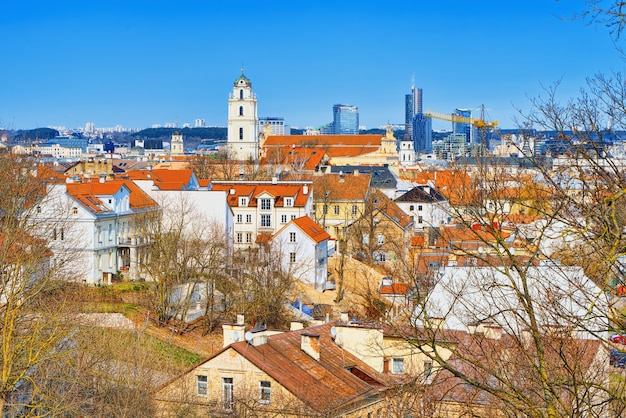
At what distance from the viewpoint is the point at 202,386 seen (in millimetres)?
21547

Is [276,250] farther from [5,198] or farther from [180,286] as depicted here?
[5,198]

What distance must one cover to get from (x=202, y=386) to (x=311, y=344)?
2.82m

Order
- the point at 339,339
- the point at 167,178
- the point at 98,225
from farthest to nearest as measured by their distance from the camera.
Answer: the point at 167,178
the point at 98,225
the point at 339,339

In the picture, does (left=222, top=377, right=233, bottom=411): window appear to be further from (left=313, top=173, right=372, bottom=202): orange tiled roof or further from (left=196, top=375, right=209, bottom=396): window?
(left=313, top=173, right=372, bottom=202): orange tiled roof

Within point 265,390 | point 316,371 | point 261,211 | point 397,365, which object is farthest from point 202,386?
point 261,211

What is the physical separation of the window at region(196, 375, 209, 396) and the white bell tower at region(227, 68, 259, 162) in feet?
338

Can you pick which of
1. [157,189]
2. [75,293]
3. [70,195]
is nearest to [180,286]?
[70,195]

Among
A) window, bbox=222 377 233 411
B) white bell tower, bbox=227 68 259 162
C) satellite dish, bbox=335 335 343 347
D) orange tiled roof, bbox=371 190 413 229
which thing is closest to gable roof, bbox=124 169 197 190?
orange tiled roof, bbox=371 190 413 229

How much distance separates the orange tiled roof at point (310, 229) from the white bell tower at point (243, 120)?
246 ft

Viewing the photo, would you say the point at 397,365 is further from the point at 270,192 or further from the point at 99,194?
the point at 270,192

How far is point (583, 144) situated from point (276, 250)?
36762 millimetres

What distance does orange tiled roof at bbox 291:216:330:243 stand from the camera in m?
47.9

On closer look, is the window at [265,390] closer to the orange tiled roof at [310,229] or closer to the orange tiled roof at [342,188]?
the orange tiled roof at [310,229]

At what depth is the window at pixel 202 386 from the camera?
70.6 feet
